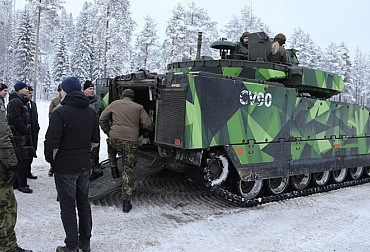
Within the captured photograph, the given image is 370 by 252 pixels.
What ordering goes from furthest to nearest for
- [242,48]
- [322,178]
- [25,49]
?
[25,49] → [242,48] → [322,178]

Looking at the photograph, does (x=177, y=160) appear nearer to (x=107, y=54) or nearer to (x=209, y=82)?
(x=209, y=82)

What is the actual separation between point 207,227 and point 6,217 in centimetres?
257

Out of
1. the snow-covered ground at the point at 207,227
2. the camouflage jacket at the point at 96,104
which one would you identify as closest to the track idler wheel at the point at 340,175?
the snow-covered ground at the point at 207,227

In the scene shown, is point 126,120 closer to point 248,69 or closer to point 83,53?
point 248,69

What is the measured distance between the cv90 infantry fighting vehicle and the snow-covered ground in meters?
0.53

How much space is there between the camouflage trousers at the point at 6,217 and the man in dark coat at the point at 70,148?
468 millimetres

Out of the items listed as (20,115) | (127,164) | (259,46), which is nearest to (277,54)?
(259,46)

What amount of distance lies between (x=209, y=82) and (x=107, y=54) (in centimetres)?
2654

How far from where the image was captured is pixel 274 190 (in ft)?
22.8

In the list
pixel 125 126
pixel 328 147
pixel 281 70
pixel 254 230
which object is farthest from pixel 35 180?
pixel 328 147

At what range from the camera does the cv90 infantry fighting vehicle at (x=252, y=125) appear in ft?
17.7

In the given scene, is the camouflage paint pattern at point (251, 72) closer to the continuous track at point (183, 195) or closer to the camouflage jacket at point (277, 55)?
the camouflage jacket at point (277, 55)

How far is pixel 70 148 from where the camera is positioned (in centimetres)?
376

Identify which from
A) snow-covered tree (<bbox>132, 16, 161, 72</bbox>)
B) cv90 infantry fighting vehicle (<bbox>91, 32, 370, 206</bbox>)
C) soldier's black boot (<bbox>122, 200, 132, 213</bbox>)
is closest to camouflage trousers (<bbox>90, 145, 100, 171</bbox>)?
cv90 infantry fighting vehicle (<bbox>91, 32, 370, 206</bbox>)
